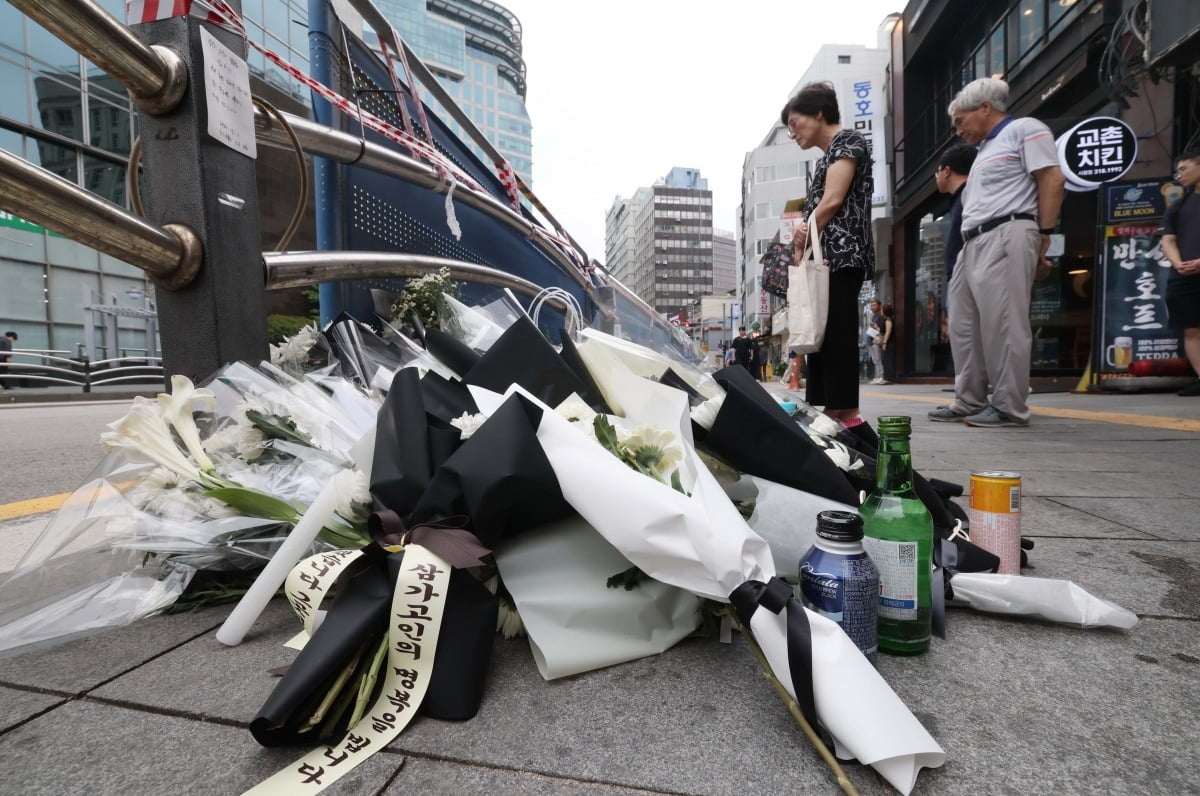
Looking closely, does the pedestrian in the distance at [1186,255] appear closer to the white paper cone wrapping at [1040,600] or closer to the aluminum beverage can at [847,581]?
the white paper cone wrapping at [1040,600]

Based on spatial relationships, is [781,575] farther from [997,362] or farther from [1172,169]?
[1172,169]

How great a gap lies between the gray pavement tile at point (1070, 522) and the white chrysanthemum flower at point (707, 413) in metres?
1.15

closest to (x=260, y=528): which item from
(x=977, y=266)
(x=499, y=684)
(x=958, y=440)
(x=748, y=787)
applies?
(x=499, y=684)

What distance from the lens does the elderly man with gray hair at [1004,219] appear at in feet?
12.4

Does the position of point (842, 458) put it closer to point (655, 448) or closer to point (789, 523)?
point (789, 523)

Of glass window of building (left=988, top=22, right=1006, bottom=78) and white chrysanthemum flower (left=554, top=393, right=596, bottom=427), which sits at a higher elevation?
glass window of building (left=988, top=22, right=1006, bottom=78)

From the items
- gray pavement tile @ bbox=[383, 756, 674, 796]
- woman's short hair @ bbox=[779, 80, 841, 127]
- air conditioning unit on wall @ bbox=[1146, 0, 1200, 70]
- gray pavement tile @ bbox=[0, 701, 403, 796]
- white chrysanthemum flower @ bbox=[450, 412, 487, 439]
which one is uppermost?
air conditioning unit on wall @ bbox=[1146, 0, 1200, 70]

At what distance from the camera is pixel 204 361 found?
1909mm

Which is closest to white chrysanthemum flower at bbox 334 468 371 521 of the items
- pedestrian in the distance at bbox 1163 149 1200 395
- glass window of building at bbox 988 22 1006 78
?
pedestrian in the distance at bbox 1163 149 1200 395

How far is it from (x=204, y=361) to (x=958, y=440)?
391cm

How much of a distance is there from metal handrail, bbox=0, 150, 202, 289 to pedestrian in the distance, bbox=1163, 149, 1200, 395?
7447mm

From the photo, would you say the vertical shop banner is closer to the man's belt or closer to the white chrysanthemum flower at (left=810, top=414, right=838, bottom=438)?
the man's belt

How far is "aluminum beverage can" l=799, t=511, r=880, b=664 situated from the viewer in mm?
991

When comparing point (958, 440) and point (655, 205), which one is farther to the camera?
point (655, 205)
